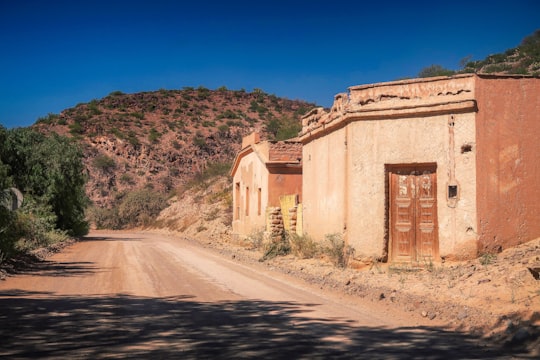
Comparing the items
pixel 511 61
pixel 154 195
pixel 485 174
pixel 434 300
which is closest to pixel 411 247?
pixel 485 174

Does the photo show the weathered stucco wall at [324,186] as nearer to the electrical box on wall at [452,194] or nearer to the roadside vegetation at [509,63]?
the electrical box on wall at [452,194]

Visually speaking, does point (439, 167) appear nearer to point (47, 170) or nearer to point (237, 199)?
point (237, 199)

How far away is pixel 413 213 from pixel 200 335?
8316mm

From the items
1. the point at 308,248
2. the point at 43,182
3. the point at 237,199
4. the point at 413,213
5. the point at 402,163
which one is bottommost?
the point at 308,248

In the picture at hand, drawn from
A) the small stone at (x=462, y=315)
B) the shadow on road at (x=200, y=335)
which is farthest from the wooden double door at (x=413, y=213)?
the shadow on road at (x=200, y=335)

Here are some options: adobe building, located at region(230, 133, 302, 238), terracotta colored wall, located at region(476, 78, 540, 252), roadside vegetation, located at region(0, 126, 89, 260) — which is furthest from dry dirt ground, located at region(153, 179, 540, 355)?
roadside vegetation, located at region(0, 126, 89, 260)

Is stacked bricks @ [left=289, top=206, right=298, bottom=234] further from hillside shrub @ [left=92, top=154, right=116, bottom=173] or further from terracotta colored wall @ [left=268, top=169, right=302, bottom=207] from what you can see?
hillside shrub @ [left=92, top=154, right=116, bottom=173]

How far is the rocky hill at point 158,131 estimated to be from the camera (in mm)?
64188

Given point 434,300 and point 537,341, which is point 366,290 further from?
point 537,341

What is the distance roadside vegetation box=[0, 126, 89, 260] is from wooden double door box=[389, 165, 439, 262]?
42.3 feet

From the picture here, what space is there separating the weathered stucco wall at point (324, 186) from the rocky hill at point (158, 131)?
1562 inches

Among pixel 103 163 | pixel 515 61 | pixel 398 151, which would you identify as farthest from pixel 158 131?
pixel 398 151

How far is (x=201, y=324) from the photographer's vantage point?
288 inches

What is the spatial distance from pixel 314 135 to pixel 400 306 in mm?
8945
